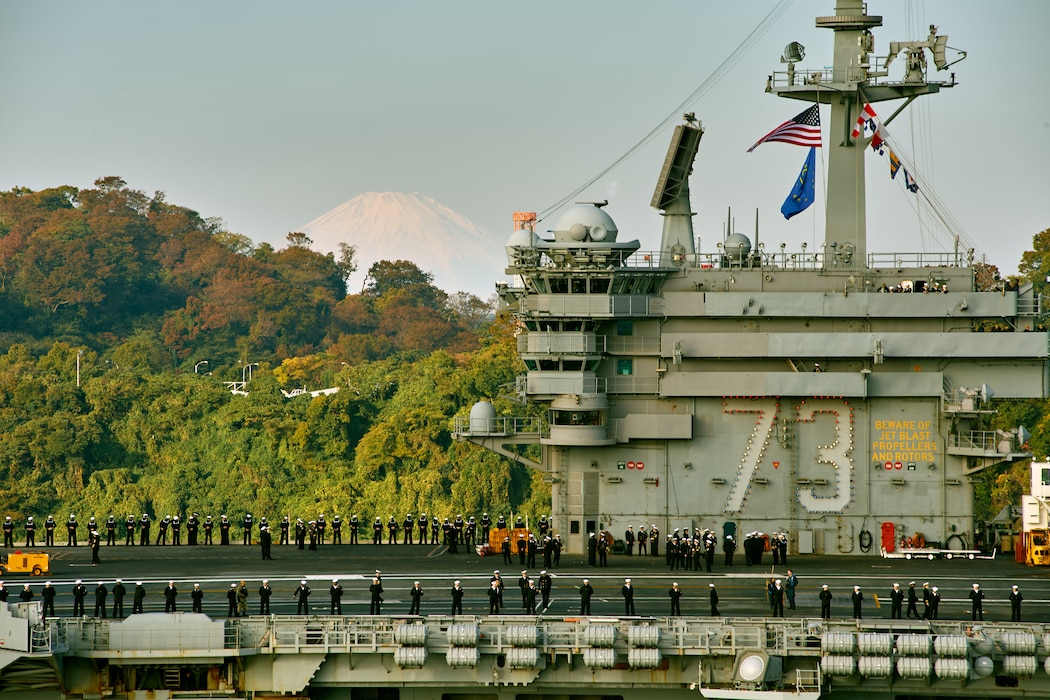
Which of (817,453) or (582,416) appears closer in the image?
(817,453)

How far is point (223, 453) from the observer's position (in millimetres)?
93625

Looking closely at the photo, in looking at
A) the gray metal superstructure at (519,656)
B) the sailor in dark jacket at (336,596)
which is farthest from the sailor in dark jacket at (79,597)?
the sailor in dark jacket at (336,596)

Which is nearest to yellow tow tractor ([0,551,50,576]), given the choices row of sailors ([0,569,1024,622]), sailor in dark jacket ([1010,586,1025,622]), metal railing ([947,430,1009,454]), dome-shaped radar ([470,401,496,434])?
row of sailors ([0,569,1024,622])

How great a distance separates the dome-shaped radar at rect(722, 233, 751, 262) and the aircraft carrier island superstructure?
0.07 metres

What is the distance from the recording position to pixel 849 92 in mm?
47219

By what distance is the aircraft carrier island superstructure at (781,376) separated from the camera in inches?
1799

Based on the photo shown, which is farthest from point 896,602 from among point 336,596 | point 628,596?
point 336,596

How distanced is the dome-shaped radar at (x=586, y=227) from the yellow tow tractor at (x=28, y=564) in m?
18.6

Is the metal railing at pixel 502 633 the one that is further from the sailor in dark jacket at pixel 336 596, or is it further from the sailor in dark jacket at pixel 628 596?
the sailor in dark jacket at pixel 628 596

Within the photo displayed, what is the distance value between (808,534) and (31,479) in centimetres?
6093

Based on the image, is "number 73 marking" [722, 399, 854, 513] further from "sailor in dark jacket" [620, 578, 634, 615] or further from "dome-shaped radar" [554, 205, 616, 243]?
"sailor in dark jacket" [620, 578, 634, 615]

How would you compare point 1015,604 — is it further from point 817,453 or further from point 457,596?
point 457,596

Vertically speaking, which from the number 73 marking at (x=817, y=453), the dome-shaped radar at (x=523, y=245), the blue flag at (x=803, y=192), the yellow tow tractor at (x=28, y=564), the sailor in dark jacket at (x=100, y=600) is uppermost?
the blue flag at (x=803, y=192)

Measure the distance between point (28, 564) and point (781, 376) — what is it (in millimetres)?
23680
